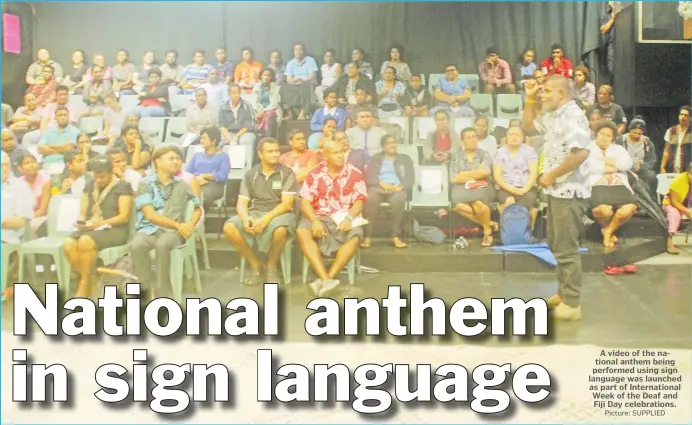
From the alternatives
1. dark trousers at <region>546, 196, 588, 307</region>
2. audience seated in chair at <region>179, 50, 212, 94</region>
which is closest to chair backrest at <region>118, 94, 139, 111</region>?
audience seated in chair at <region>179, 50, 212, 94</region>

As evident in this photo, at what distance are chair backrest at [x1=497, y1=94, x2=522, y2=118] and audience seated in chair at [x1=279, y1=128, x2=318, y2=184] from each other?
0.92 meters

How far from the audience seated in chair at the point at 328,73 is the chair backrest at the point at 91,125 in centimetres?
104

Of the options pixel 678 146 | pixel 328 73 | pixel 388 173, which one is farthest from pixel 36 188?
pixel 678 146

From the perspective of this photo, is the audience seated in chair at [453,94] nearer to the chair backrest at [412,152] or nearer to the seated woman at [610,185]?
the chair backrest at [412,152]

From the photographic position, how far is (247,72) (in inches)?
132

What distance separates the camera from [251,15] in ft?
10.3

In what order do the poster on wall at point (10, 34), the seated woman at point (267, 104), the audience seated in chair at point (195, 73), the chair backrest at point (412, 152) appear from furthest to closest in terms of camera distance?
the chair backrest at point (412, 152), the seated woman at point (267, 104), the audience seated in chair at point (195, 73), the poster on wall at point (10, 34)

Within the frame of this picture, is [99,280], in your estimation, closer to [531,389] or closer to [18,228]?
[18,228]

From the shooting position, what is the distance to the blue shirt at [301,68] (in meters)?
3.28

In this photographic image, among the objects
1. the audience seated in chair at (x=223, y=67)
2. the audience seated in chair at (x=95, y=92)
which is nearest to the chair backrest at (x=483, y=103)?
the audience seated in chair at (x=223, y=67)

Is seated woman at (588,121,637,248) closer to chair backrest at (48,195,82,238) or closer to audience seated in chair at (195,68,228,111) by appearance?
audience seated in chair at (195,68,228,111)

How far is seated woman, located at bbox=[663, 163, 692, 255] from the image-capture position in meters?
3.29

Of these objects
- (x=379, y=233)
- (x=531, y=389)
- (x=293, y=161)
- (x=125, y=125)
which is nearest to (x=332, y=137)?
(x=293, y=161)

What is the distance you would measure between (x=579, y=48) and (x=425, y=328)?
147 cm
